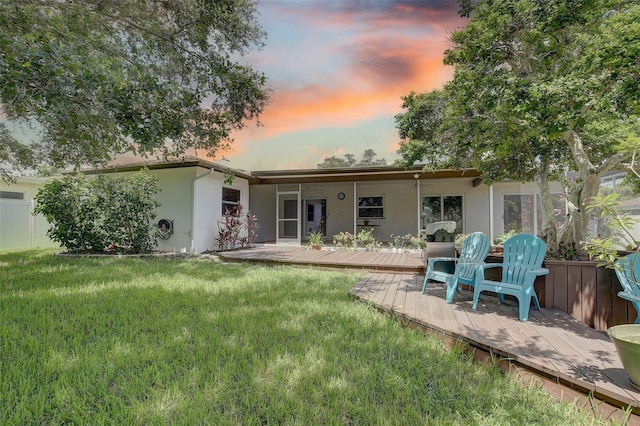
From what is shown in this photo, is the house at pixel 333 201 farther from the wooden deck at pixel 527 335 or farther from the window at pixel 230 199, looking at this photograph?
the wooden deck at pixel 527 335

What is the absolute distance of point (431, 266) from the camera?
4496mm

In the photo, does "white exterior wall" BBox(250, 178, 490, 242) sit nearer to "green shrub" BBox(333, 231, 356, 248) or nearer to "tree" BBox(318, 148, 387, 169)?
"green shrub" BBox(333, 231, 356, 248)

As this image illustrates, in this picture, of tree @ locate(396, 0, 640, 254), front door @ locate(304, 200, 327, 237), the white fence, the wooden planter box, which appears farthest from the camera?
front door @ locate(304, 200, 327, 237)

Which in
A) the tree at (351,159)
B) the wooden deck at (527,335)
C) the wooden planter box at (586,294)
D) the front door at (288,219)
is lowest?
the wooden deck at (527,335)

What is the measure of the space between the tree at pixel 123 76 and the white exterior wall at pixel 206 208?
3.01m

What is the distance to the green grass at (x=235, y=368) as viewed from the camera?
1.90m

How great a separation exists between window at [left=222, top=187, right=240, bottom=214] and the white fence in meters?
7.36

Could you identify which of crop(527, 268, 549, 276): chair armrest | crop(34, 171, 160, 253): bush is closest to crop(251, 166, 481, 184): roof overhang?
crop(34, 171, 160, 253): bush

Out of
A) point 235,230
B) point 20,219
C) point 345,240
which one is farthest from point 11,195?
point 345,240

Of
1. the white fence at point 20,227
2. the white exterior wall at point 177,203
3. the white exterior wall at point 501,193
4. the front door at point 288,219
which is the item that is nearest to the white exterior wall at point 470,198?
the white exterior wall at point 501,193

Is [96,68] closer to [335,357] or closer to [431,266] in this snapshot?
[335,357]

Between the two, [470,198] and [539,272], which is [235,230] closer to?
[539,272]

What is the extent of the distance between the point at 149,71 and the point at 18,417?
6.70 metres

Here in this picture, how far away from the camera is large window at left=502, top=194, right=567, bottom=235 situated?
427 inches
